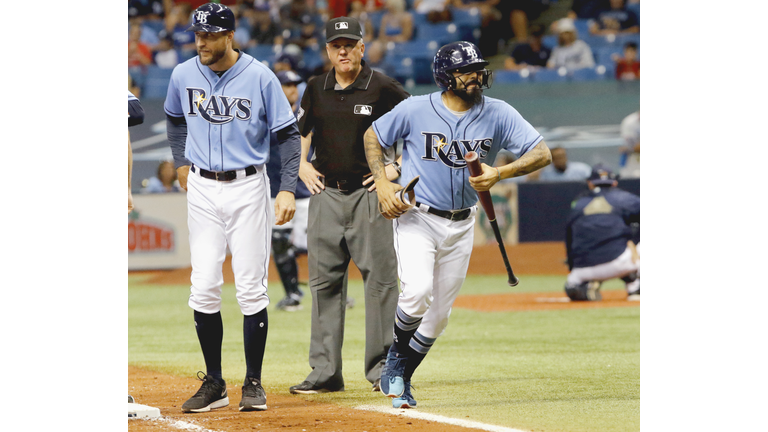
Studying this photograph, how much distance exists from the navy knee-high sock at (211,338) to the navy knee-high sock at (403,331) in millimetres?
939

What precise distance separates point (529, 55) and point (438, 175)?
1330cm

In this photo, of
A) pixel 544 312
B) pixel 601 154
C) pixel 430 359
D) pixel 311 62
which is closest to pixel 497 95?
pixel 601 154

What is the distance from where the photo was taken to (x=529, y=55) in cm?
1777

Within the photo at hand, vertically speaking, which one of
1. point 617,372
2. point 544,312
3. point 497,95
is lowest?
point 544,312

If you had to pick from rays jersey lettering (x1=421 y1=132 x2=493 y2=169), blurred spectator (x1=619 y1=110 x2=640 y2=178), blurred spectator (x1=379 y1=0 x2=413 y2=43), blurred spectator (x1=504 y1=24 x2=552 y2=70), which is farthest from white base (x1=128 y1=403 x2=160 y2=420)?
blurred spectator (x1=379 y1=0 x2=413 y2=43)

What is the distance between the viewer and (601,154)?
16047mm

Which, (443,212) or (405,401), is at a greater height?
(443,212)

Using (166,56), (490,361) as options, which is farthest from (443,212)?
(166,56)

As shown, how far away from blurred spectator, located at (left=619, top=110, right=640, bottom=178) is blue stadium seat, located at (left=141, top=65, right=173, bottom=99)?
780 centimetres

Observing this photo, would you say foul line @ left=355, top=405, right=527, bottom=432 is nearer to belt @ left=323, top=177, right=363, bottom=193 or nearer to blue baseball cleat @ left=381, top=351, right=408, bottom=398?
blue baseball cleat @ left=381, top=351, right=408, bottom=398

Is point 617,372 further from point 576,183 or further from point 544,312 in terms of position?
point 576,183

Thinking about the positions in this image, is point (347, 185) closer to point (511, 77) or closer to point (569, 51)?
point (511, 77)
